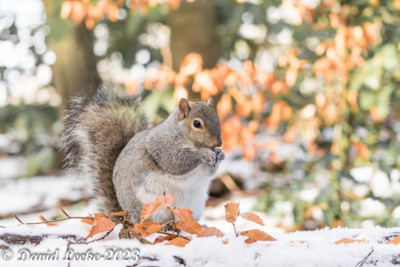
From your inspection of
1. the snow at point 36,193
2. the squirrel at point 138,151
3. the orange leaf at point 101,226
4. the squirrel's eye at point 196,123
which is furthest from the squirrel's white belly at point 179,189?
the snow at point 36,193

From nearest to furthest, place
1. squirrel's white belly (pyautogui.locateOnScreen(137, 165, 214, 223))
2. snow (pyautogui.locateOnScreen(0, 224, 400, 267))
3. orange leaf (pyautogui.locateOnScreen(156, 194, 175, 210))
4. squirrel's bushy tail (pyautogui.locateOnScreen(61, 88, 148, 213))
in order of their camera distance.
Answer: snow (pyautogui.locateOnScreen(0, 224, 400, 267)) < orange leaf (pyautogui.locateOnScreen(156, 194, 175, 210)) < squirrel's white belly (pyautogui.locateOnScreen(137, 165, 214, 223)) < squirrel's bushy tail (pyautogui.locateOnScreen(61, 88, 148, 213))

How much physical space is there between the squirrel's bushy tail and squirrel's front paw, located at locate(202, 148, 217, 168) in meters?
0.37

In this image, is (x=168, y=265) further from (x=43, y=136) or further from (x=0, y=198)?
(x=43, y=136)

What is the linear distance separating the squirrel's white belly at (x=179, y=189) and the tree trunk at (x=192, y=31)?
6.41ft

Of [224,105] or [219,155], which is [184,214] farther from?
[224,105]

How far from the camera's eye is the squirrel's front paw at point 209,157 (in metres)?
1.40

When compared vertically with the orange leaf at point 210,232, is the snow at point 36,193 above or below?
below

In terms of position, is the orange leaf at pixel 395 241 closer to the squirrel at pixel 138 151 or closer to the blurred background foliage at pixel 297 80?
the squirrel at pixel 138 151

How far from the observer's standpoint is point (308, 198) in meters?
3.01

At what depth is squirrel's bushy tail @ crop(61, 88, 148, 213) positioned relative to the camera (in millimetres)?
1595

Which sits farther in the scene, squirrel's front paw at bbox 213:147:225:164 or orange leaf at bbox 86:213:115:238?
squirrel's front paw at bbox 213:147:225:164

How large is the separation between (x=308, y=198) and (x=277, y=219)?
25 centimetres

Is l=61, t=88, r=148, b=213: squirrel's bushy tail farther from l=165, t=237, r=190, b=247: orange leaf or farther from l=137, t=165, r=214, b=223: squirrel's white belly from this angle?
l=165, t=237, r=190, b=247: orange leaf

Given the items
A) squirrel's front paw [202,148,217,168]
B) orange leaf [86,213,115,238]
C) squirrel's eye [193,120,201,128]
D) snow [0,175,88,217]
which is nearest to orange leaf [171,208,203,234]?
orange leaf [86,213,115,238]
